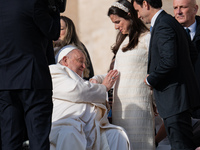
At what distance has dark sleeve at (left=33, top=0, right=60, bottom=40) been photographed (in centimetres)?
357

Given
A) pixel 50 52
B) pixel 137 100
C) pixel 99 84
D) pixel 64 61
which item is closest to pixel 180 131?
pixel 137 100

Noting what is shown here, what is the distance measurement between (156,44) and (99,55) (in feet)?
13.5

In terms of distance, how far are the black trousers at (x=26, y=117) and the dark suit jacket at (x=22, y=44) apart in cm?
8

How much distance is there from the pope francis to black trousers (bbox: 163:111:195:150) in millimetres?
697

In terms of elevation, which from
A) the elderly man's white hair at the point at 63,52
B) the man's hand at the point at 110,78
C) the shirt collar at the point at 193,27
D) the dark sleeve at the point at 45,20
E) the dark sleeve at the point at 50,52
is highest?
the dark sleeve at the point at 45,20

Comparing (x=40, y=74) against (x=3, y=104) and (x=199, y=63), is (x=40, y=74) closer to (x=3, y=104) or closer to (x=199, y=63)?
(x=3, y=104)

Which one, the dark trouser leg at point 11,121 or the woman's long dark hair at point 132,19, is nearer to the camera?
the dark trouser leg at point 11,121

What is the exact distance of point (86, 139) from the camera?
15.2ft

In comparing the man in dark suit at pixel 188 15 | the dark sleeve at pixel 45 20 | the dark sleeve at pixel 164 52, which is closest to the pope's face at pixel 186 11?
the man in dark suit at pixel 188 15

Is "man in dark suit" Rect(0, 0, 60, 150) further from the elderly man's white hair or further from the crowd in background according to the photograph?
the elderly man's white hair

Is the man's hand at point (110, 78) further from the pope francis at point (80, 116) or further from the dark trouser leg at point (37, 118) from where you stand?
the dark trouser leg at point (37, 118)

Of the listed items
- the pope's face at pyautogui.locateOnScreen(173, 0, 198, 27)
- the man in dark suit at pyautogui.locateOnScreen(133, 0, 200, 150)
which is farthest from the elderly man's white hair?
the pope's face at pyautogui.locateOnScreen(173, 0, 198, 27)

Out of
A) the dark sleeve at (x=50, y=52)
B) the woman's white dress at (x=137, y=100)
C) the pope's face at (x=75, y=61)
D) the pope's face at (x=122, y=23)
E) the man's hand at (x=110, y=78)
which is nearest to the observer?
the dark sleeve at (x=50, y=52)

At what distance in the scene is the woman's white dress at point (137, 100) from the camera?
4844 millimetres
